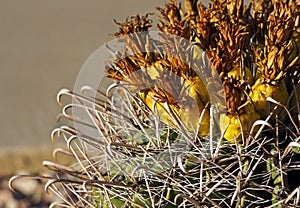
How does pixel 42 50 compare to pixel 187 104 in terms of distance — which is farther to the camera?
pixel 42 50

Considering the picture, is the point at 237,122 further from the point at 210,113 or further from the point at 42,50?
the point at 42,50

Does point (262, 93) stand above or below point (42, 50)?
below

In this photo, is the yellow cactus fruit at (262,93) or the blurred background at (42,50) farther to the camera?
the blurred background at (42,50)

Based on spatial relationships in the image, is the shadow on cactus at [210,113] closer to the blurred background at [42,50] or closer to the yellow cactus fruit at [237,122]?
the yellow cactus fruit at [237,122]

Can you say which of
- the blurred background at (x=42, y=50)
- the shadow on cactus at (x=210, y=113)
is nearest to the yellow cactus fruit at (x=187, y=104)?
the shadow on cactus at (x=210, y=113)

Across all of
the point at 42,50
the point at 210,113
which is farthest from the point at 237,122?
the point at 42,50

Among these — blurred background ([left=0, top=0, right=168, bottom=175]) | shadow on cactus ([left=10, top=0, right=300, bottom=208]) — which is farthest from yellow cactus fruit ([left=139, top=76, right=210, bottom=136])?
blurred background ([left=0, top=0, right=168, bottom=175])

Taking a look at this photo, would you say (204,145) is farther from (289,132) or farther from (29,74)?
(29,74)

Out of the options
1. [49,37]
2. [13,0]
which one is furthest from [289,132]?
[13,0]
